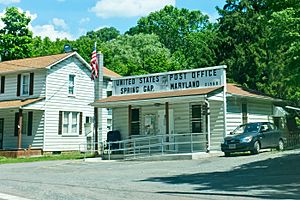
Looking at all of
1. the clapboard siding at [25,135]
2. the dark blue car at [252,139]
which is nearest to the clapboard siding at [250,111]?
the dark blue car at [252,139]

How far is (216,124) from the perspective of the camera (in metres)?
25.0

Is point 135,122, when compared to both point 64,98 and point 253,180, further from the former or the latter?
point 253,180

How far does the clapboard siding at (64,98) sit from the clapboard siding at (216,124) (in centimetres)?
1350

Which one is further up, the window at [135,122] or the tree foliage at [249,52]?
the tree foliage at [249,52]

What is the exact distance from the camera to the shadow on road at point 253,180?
11.6 meters

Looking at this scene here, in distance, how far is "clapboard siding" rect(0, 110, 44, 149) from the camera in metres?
33.0

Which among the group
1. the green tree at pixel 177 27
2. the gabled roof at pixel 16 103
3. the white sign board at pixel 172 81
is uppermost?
the green tree at pixel 177 27

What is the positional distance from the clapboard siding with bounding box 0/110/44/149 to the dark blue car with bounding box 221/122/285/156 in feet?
51.4

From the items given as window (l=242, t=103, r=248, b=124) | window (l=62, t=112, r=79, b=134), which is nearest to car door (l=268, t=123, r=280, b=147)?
window (l=242, t=103, r=248, b=124)

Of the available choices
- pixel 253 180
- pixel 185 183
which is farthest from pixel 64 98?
pixel 253 180

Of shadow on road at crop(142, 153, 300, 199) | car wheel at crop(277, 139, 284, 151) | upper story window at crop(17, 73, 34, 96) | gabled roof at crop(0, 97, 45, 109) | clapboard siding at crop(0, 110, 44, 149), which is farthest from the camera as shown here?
upper story window at crop(17, 73, 34, 96)

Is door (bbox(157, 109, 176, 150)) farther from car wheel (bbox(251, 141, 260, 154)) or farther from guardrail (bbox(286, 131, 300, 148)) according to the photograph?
guardrail (bbox(286, 131, 300, 148))

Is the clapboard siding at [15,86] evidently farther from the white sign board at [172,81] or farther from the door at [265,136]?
the door at [265,136]

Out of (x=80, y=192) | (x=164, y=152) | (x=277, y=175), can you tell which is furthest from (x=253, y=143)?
(x=80, y=192)
